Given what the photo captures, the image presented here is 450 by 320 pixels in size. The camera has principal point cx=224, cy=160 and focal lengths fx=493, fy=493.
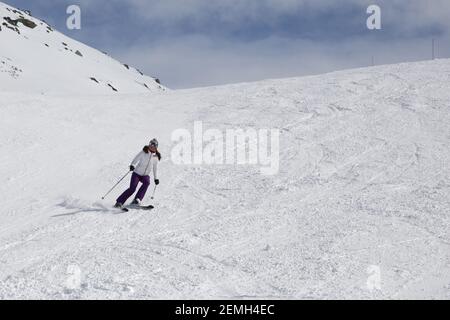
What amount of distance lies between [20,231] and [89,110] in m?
10.6

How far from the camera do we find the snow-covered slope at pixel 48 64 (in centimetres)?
5256

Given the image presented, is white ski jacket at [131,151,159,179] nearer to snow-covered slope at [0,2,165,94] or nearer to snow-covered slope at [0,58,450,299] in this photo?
snow-covered slope at [0,58,450,299]

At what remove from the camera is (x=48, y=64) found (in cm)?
6203

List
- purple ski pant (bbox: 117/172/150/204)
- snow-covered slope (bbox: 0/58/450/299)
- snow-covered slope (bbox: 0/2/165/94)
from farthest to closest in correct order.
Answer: snow-covered slope (bbox: 0/2/165/94) < purple ski pant (bbox: 117/172/150/204) < snow-covered slope (bbox: 0/58/450/299)

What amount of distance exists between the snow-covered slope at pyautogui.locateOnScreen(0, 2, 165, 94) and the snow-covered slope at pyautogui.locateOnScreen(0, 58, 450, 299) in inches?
1345

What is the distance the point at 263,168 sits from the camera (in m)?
13.2

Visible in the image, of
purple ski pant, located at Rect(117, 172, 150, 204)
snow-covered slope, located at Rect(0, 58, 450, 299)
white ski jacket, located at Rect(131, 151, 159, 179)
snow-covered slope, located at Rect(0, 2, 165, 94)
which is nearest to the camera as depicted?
snow-covered slope, located at Rect(0, 58, 450, 299)

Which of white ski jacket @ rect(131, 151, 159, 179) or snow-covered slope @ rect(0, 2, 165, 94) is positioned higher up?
snow-covered slope @ rect(0, 2, 165, 94)

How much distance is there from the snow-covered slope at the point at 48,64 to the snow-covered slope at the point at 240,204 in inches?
1345

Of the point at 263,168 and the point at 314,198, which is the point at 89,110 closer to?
the point at 263,168

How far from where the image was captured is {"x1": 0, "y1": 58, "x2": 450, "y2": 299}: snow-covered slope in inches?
278

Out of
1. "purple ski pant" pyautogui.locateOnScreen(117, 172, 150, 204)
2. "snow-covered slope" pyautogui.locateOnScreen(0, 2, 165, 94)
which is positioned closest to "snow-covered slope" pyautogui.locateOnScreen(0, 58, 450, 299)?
"purple ski pant" pyautogui.locateOnScreen(117, 172, 150, 204)

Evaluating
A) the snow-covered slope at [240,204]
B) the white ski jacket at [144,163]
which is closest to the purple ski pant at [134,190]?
A: the white ski jacket at [144,163]
